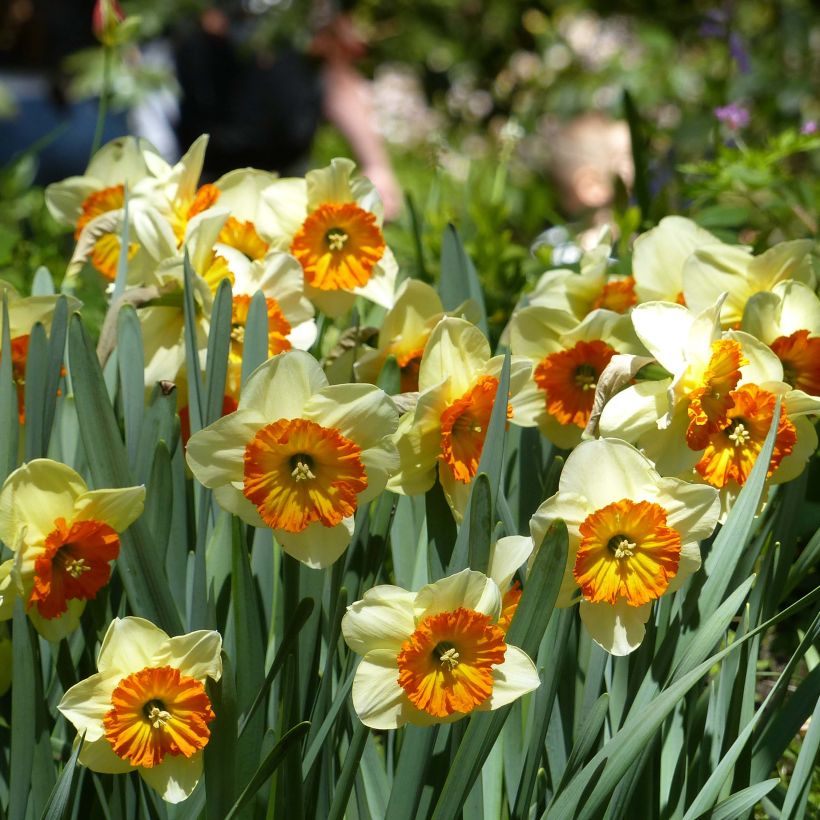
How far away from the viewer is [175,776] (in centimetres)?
82

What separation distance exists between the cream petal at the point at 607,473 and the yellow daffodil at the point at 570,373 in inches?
6.8

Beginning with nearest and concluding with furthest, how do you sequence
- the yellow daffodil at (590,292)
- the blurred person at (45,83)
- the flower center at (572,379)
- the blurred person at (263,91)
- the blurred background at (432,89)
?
the flower center at (572,379) < the yellow daffodil at (590,292) < the blurred background at (432,89) < the blurred person at (263,91) < the blurred person at (45,83)

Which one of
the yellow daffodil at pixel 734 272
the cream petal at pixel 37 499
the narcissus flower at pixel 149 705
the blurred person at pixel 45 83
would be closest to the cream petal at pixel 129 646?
the narcissus flower at pixel 149 705

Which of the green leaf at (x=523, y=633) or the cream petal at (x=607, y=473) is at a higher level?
the cream petal at (x=607, y=473)

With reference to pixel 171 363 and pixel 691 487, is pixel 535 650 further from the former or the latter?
pixel 171 363

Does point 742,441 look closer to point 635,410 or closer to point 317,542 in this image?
point 635,410

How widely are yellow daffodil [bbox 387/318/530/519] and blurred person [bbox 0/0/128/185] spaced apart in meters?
4.02

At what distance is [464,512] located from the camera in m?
0.87

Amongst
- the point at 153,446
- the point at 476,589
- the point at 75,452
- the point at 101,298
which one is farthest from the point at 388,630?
the point at 101,298

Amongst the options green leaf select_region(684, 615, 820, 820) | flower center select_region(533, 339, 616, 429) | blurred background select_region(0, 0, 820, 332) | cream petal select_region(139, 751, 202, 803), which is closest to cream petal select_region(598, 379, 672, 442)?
flower center select_region(533, 339, 616, 429)

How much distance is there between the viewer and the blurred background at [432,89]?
8.74ft

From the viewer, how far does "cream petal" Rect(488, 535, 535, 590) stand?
0.80m

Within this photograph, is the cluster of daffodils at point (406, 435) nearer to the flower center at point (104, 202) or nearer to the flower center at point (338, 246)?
the flower center at point (338, 246)

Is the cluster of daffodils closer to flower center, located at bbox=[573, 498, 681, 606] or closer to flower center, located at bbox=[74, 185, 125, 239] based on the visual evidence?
flower center, located at bbox=[573, 498, 681, 606]
